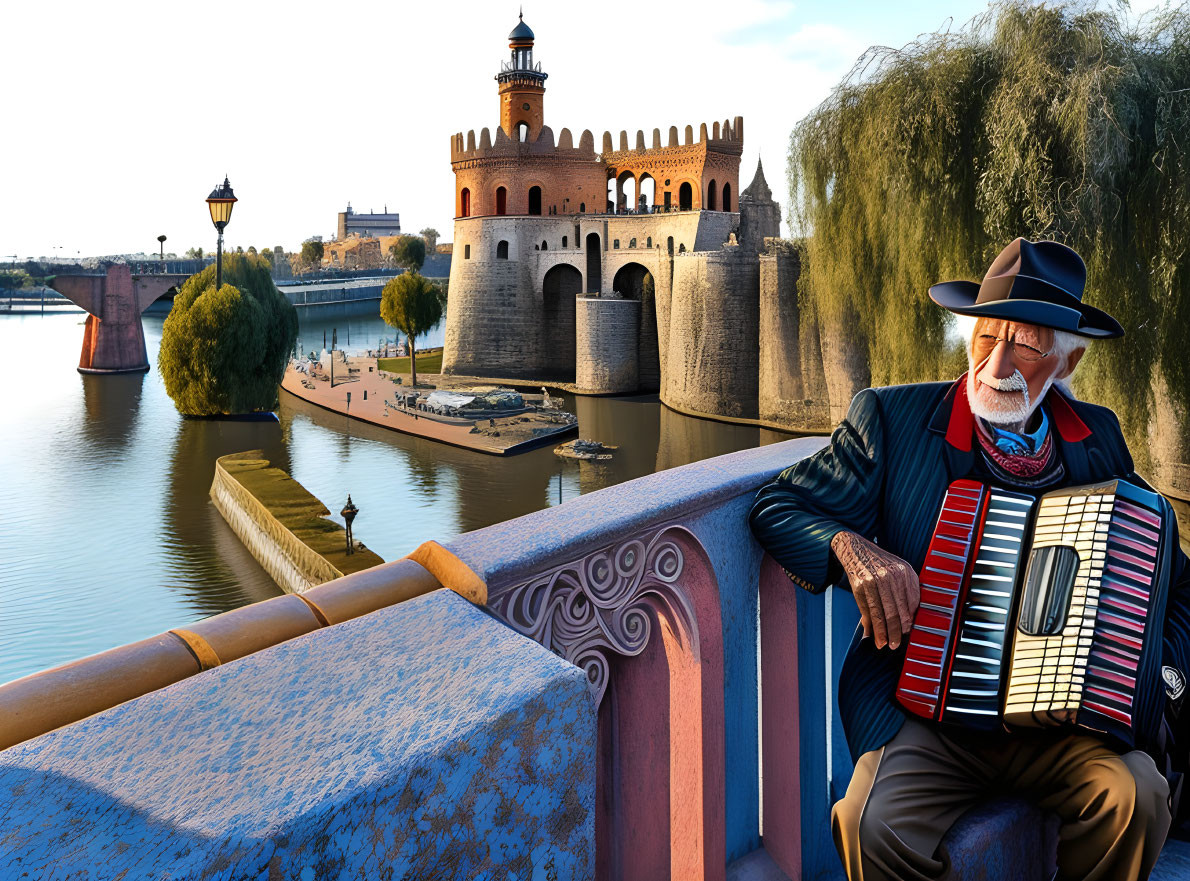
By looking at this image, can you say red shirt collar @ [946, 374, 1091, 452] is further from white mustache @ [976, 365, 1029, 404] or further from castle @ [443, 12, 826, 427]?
castle @ [443, 12, 826, 427]

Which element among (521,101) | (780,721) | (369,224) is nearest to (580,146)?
(521,101)

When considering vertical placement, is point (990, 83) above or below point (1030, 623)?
above

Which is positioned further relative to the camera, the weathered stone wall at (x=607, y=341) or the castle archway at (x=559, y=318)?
the castle archway at (x=559, y=318)

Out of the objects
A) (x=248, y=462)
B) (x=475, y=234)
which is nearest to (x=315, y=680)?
(x=248, y=462)

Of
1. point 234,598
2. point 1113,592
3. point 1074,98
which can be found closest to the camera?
point 1113,592

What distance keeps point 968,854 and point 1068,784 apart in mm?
191

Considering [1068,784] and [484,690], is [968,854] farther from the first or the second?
[484,690]

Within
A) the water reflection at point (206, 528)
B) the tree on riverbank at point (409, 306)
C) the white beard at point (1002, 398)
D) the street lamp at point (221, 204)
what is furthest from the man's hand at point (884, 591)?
the tree on riverbank at point (409, 306)

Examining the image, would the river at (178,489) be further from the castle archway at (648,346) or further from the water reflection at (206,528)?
the castle archway at (648,346)

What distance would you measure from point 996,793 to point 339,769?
1142 mm

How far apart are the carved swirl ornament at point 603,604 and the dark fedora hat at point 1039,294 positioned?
658mm

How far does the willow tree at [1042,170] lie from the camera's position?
8516 mm

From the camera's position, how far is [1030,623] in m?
1.67

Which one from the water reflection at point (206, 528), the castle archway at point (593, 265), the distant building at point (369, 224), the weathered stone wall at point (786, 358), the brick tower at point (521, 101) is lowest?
the water reflection at point (206, 528)
